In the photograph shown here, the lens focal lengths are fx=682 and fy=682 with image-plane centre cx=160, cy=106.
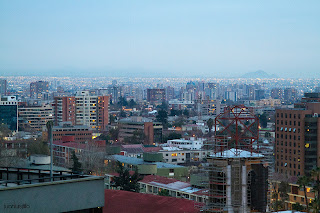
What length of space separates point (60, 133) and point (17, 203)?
5648 centimetres

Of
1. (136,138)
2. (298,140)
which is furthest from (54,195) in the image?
(136,138)

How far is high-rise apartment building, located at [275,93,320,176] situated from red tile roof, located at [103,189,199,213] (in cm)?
2608

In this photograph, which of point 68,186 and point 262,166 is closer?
point 68,186

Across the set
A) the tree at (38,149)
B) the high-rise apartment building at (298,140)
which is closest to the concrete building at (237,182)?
the high-rise apartment building at (298,140)

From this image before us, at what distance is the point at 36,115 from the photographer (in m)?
94.1

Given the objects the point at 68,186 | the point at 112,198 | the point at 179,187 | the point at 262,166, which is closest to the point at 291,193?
the point at 179,187

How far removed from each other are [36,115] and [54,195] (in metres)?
86.7

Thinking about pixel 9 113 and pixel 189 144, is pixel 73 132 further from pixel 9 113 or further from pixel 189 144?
pixel 9 113

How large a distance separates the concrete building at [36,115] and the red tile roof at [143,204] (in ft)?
237

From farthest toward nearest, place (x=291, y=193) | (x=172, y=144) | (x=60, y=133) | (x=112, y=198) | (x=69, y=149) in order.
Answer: (x=60, y=133) < (x=172, y=144) < (x=69, y=149) < (x=291, y=193) < (x=112, y=198)

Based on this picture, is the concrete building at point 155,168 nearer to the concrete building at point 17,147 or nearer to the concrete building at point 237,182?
the concrete building at point 17,147

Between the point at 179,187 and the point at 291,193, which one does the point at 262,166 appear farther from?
the point at 291,193

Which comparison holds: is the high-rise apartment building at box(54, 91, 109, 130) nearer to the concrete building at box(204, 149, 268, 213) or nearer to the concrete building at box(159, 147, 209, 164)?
the concrete building at box(159, 147, 209, 164)

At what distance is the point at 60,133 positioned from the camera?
64562mm
